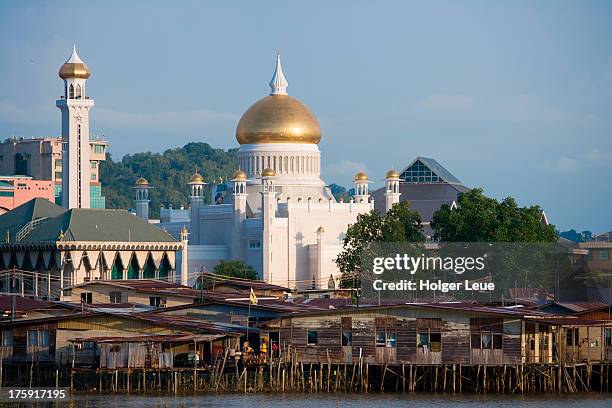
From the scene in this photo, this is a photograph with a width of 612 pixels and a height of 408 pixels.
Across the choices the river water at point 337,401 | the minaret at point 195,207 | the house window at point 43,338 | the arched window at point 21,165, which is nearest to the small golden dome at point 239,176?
the minaret at point 195,207

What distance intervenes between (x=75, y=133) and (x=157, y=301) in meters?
40.2

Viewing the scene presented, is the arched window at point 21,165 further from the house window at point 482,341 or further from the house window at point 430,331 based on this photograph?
the house window at point 482,341

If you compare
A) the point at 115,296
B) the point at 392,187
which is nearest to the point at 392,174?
the point at 392,187

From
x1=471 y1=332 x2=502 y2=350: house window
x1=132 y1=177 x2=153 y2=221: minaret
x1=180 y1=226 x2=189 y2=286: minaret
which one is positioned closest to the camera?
x1=471 y1=332 x2=502 y2=350: house window

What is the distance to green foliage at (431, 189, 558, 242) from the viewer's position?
110 m

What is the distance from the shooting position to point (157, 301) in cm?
8312

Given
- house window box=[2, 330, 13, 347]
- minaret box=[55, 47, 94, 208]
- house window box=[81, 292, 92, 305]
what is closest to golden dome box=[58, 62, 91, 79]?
minaret box=[55, 47, 94, 208]

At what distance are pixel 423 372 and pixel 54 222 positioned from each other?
47707 mm

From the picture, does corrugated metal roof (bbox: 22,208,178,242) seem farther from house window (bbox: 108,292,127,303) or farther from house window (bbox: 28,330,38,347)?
house window (bbox: 28,330,38,347)

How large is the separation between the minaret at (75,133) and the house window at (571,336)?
59886 mm

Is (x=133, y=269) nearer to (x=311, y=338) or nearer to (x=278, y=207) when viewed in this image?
(x=278, y=207)

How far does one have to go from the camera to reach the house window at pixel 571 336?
67.8 m

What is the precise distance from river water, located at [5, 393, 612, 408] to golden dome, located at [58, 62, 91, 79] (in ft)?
206

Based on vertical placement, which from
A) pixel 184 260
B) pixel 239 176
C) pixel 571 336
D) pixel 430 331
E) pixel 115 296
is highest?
pixel 239 176
